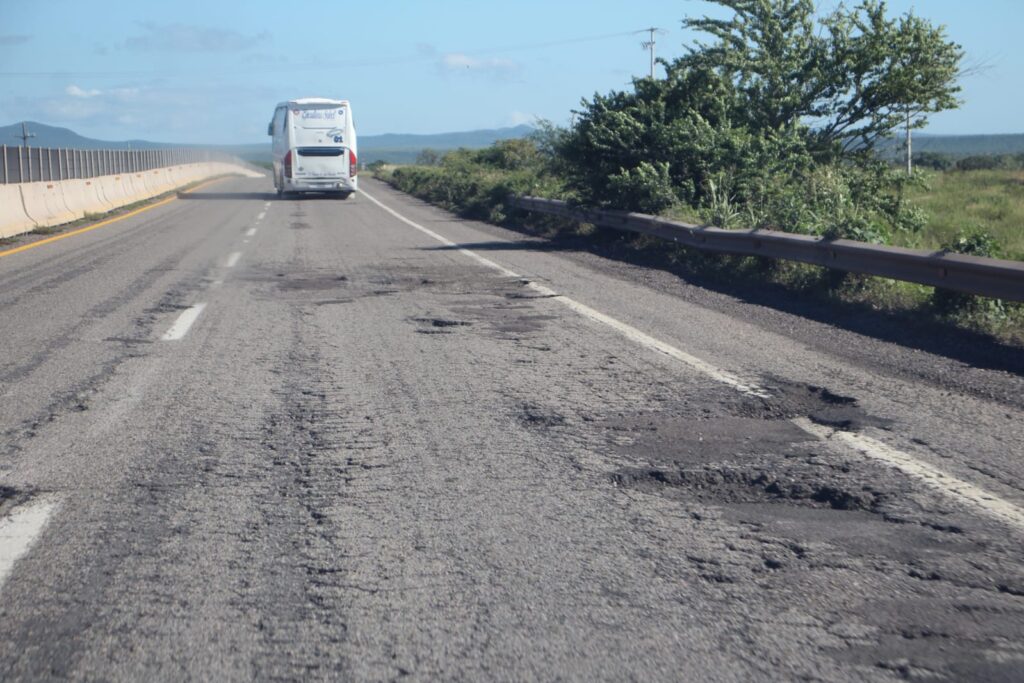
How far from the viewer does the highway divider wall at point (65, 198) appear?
21906mm

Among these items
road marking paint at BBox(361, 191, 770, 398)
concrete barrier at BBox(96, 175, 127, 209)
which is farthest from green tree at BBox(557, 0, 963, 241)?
concrete barrier at BBox(96, 175, 127, 209)

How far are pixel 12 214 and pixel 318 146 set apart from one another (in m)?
17.4

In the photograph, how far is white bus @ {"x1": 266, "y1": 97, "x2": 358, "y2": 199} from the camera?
1505 inches

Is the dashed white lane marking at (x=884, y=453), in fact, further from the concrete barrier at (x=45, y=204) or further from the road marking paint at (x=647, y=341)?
the concrete barrier at (x=45, y=204)

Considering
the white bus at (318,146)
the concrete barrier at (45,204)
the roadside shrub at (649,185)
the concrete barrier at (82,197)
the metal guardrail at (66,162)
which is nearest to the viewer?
the roadside shrub at (649,185)

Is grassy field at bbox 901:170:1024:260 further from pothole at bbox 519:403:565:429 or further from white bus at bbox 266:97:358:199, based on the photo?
white bus at bbox 266:97:358:199

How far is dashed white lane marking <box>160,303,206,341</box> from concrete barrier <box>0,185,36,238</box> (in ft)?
39.1

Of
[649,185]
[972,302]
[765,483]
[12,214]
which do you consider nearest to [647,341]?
[972,302]

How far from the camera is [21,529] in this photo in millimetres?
4387

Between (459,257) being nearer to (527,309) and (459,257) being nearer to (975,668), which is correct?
(527,309)

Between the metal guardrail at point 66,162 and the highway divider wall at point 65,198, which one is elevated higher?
the metal guardrail at point 66,162

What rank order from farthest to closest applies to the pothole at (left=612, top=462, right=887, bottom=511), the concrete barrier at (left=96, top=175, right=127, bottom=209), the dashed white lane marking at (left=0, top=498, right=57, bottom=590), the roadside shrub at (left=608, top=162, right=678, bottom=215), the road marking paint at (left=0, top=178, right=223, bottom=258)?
1. the concrete barrier at (left=96, top=175, right=127, bottom=209)
2. the road marking paint at (left=0, top=178, right=223, bottom=258)
3. the roadside shrub at (left=608, top=162, right=678, bottom=215)
4. the pothole at (left=612, top=462, right=887, bottom=511)
5. the dashed white lane marking at (left=0, top=498, right=57, bottom=590)

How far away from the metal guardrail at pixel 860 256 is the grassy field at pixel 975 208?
1353 mm

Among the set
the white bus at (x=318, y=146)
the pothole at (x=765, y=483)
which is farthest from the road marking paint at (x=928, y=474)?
the white bus at (x=318, y=146)
